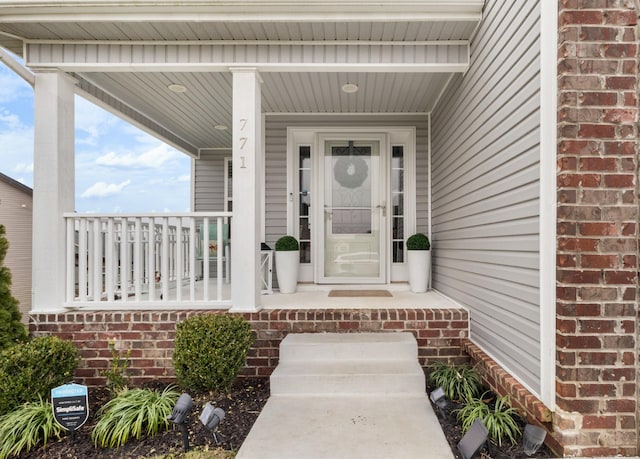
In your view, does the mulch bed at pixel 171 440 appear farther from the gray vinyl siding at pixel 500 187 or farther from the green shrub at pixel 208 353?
the gray vinyl siding at pixel 500 187

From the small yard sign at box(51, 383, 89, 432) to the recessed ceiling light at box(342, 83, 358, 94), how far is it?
345 centimetres

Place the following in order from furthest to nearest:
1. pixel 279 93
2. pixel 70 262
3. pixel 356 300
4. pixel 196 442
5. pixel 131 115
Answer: pixel 131 115
pixel 279 93
pixel 356 300
pixel 70 262
pixel 196 442

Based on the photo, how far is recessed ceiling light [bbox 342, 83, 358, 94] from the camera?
380cm

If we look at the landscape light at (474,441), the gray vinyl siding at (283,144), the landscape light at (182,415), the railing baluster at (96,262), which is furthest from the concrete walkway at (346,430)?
the gray vinyl siding at (283,144)

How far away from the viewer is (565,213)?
1838 millimetres

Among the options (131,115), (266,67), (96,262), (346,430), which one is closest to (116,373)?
(96,262)

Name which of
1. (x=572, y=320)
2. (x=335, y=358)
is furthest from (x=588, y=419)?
(x=335, y=358)

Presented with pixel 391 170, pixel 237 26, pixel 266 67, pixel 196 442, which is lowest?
pixel 196 442

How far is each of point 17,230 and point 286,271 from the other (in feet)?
10.1

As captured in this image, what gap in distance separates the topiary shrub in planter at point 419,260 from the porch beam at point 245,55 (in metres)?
1.90

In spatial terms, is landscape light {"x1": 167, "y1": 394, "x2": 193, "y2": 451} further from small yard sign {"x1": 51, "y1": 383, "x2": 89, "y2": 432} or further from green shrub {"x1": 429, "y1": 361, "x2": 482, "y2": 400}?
green shrub {"x1": 429, "y1": 361, "x2": 482, "y2": 400}

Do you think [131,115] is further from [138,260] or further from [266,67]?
[266,67]

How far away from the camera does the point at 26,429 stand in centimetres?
216

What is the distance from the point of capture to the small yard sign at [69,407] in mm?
2102
